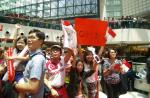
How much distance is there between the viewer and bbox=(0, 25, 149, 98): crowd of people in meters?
2.96

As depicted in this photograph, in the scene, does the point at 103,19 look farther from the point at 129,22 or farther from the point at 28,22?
the point at 28,22

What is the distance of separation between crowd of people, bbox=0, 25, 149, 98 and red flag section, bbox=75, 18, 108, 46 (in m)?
0.30

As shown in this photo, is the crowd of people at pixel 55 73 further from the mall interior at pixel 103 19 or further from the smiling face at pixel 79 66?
the mall interior at pixel 103 19

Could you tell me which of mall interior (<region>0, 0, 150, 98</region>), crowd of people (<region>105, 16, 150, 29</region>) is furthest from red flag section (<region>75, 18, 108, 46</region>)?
crowd of people (<region>105, 16, 150, 29</region>)

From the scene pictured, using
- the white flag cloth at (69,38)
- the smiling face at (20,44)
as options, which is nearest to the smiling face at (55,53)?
the white flag cloth at (69,38)

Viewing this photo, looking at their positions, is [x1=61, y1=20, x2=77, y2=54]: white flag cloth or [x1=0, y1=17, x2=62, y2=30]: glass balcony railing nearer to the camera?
[x1=61, y1=20, x2=77, y2=54]: white flag cloth

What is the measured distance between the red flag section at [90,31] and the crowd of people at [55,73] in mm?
300

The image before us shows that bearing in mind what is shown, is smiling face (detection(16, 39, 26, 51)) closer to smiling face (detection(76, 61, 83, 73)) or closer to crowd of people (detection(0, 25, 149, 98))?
crowd of people (detection(0, 25, 149, 98))

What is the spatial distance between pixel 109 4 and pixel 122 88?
2907 cm

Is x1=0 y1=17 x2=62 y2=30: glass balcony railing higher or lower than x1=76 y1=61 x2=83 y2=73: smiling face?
higher

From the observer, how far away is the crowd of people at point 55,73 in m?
2.96

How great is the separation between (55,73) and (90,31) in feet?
6.49

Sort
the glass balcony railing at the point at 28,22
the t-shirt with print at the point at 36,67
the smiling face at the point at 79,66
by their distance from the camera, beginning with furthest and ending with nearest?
the glass balcony railing at the point at 28,22 < the smiling face at the point at 79,66 < the t-shirt with print at the point at 36,67

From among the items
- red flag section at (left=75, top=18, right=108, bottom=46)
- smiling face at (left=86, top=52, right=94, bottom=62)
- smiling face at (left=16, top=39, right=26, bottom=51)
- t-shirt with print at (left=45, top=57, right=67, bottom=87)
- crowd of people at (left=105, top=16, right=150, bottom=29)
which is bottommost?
t-shirt with print at (left=45, top=57, right=67, bottom=87)
